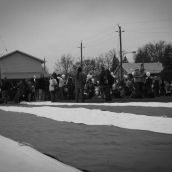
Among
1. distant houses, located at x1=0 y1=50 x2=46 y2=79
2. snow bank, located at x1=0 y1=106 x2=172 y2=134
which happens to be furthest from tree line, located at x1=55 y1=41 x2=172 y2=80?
snow bank, located at x1=0 y1=106 x2=172 y2=134

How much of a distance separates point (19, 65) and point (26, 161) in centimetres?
6979

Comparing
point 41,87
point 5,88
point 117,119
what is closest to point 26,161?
point 117,119

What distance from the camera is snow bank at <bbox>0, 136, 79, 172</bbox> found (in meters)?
4.44

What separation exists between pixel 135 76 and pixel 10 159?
1529 cm

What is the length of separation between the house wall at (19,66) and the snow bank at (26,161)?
67949 mm

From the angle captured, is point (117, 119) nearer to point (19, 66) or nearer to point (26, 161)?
point (26, 161)

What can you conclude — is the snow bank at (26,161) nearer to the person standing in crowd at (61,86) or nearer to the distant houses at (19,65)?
the person standing in crowd at (61,86)

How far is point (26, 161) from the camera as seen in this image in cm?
492

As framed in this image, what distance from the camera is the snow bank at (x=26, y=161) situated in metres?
4.44

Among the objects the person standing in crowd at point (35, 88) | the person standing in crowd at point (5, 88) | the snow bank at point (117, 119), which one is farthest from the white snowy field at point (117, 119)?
the person standing in crowd at point (5, 88)

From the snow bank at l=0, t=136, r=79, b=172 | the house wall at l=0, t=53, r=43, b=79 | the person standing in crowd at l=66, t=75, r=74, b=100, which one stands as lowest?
the snow bank at l=0, t=136, r=79, b=172

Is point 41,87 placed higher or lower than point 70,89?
higher

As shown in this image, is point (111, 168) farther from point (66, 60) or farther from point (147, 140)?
point (66, 60)

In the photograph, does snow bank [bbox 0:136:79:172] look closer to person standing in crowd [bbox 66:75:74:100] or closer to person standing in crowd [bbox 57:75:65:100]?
person standing in crowd [bbox 57:75:65:100]
